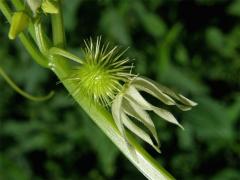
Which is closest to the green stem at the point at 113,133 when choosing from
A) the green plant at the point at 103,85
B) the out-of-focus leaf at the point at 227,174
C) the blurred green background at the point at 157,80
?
the green plant at the point at 103,85

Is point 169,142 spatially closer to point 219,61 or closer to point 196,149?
point 196,149

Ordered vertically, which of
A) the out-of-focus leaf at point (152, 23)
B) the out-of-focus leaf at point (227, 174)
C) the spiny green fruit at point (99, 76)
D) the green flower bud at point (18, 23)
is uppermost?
the green flower bud at point (18, 23)

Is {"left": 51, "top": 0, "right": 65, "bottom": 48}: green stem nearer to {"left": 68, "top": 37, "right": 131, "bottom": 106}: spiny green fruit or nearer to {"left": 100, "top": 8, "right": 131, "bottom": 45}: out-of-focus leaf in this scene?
{"left": 68, "top": 37, "right": 131, "bottom": 106}: spiny green fruit

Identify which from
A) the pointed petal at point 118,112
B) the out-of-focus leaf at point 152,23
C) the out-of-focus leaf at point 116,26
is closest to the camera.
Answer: the pointed petal at point 118,112

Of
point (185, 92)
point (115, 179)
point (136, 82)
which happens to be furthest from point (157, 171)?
point (115, 179)

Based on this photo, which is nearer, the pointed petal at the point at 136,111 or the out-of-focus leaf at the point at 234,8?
the pointed petal at the point at 136,111

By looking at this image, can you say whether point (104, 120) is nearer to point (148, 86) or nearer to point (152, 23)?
point (148, 86)

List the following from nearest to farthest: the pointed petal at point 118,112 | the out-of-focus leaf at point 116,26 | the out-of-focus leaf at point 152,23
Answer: the pointed petal at point 118,112 → the out-of-focus leaf at point 116,26 → the out-of-focus leaf at point 152,23

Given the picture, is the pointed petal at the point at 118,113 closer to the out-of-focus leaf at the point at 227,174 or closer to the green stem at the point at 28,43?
the green stem at the point at 28,43
